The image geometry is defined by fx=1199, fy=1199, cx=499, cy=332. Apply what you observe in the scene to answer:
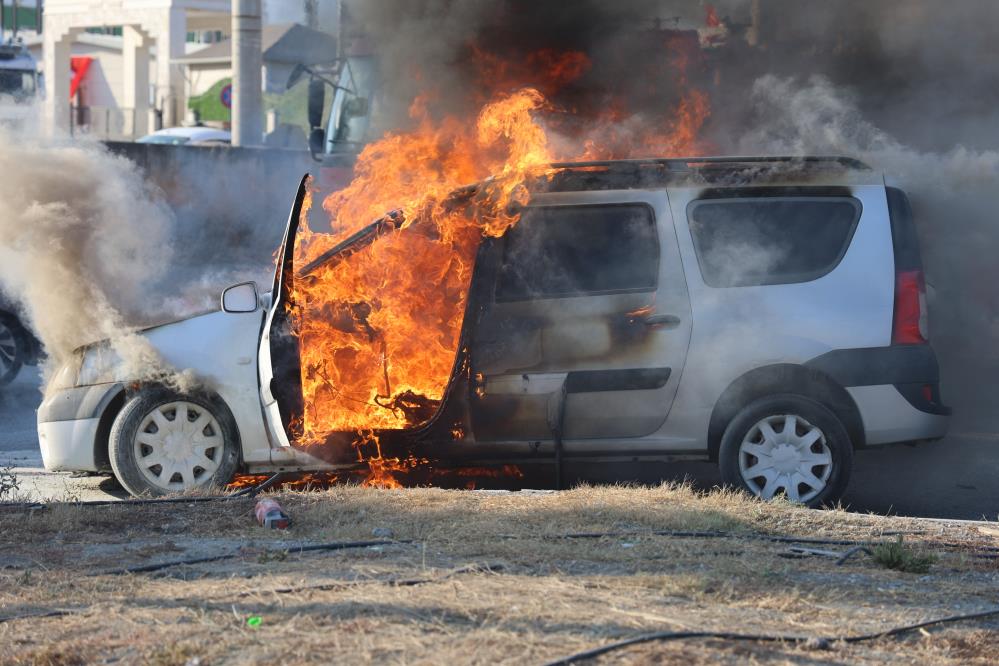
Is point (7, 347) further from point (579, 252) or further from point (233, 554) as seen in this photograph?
point (233, 554)

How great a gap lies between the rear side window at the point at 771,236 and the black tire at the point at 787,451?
0.74 meters

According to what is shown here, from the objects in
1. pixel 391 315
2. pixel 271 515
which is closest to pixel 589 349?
pixel 391 315

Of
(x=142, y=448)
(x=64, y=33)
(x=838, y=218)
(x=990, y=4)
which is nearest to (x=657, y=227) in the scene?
(x=838, y=218)

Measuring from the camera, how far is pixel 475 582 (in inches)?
180

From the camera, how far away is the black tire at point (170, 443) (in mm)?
6812

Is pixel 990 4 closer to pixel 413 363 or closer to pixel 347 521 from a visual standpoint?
pixel 413 363

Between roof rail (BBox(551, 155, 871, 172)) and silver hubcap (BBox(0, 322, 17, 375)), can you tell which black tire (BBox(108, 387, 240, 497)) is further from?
silver hubcap (BBox(0, 322, 17, 375))

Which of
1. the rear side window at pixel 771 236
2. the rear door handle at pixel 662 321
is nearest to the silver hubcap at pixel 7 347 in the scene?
the rear door handle at pixel 662 321

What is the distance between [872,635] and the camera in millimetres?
4039

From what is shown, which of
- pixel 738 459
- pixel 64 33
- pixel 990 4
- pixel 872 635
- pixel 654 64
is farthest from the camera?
pixel 64 33

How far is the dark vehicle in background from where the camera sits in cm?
1191

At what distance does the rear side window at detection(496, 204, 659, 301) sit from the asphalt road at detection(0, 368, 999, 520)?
171 centimetres

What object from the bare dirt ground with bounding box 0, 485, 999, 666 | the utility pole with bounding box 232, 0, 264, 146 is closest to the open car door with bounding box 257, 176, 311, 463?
the bare dirt ground with bounding box 0, 485, 999, 666

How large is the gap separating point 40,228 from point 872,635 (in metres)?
6.39
